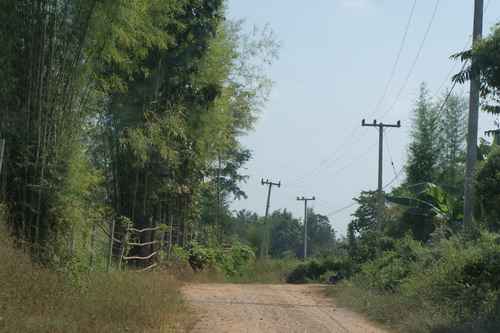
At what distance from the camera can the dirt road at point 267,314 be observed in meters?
11.0

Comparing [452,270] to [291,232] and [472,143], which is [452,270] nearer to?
[472,143]

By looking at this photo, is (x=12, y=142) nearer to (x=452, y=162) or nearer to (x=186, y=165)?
(x=186, y=165)

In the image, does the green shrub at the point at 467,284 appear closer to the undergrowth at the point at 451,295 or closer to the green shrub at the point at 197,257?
the undergrowth at the point at 451,295

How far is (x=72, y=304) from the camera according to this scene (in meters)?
9.67

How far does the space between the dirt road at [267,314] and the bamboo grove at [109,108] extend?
9.58 ft

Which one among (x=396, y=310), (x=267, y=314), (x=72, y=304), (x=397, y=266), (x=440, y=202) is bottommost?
(x=267, y=314)

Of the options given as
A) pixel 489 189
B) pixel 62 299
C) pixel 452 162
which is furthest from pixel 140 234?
A: pixel 452 162

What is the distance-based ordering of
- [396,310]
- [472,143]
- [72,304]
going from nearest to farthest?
[72,304], [396,310], [472,143]

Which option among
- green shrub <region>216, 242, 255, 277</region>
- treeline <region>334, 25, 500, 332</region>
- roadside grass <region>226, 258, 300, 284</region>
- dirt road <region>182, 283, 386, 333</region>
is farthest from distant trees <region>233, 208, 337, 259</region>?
dirt road <region>182, 283, 386, 333</region>

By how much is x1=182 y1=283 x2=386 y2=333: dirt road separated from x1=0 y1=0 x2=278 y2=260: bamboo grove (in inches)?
115

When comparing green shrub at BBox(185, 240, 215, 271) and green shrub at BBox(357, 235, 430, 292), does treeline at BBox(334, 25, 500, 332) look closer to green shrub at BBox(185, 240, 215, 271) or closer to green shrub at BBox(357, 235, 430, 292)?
green shrub at BBox(357, 235, 430, 292)

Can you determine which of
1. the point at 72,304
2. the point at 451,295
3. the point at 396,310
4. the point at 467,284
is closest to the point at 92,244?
the point at 72,304

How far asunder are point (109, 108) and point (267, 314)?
6.87m

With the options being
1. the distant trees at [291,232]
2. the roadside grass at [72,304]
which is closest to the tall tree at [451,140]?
the roadside grass at [72,304]
